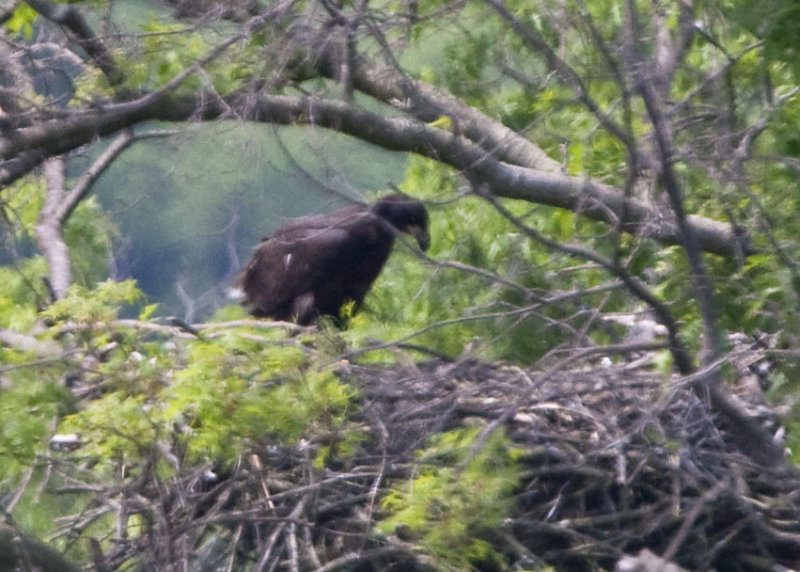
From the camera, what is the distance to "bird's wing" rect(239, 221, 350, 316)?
25.8ft

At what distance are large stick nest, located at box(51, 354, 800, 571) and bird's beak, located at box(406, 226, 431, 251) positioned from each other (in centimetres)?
263

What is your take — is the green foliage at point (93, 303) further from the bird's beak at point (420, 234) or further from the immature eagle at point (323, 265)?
the bird's beak at point (420, 234)

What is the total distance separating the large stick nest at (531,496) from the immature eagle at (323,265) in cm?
260

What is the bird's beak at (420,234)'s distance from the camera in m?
7.93

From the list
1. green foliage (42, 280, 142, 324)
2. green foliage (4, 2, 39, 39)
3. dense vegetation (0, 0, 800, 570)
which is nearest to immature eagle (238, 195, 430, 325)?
dense vegetation (0, 0, 800, 570)

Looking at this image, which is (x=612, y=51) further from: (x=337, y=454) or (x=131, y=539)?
(x=131, y=539)

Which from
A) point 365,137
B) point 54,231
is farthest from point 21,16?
point 365,137

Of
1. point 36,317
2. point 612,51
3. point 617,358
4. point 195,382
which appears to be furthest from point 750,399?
point 36,317

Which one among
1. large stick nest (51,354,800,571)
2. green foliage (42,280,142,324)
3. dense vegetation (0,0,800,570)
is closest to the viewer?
dense vegetation (0,0,800,570)

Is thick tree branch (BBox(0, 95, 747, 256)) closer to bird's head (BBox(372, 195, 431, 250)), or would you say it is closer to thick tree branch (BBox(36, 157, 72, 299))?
thick tree branch (BBox(36, 157, 72, 299))

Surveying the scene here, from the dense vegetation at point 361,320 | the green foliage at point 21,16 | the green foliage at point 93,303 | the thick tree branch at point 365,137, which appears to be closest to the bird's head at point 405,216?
the dense vegetation at point 361,320

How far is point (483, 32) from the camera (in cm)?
788

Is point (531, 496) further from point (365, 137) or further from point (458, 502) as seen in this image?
point (365, 137)

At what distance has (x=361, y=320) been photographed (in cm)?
637
